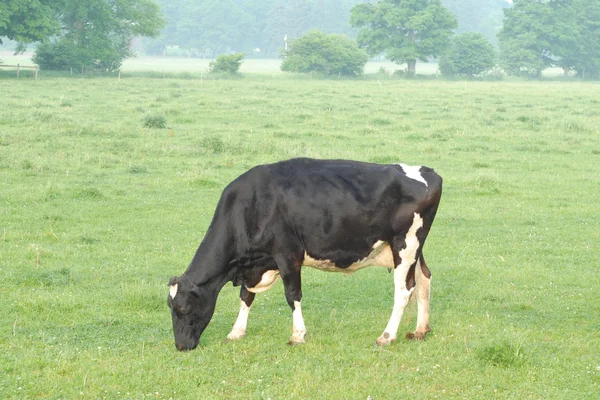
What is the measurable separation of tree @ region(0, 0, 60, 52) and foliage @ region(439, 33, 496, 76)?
42.6 meters

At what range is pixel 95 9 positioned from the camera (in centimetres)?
6366

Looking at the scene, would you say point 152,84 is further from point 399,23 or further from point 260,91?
point 399,23

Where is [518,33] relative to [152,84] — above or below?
above

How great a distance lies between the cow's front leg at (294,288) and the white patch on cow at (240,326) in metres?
0.56

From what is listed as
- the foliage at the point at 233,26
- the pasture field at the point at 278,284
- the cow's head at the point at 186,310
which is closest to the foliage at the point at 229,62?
the pasture field at the point at 278,284

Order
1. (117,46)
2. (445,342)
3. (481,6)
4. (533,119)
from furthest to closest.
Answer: (481,6)
(117,46)
(533,119)
(445,342)

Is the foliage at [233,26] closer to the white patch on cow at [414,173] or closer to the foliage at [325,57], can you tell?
the foliage at [325,57]

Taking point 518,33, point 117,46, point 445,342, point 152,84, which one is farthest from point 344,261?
point 518,33

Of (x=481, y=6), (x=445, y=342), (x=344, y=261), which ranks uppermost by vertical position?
(x=481, y=6)

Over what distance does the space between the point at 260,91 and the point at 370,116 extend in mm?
16793

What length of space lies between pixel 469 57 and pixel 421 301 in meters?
77.3

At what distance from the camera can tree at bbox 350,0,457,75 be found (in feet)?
275

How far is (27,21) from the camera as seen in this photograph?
180 ft

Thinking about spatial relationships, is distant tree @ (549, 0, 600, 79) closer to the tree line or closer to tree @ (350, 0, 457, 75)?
the tree line
